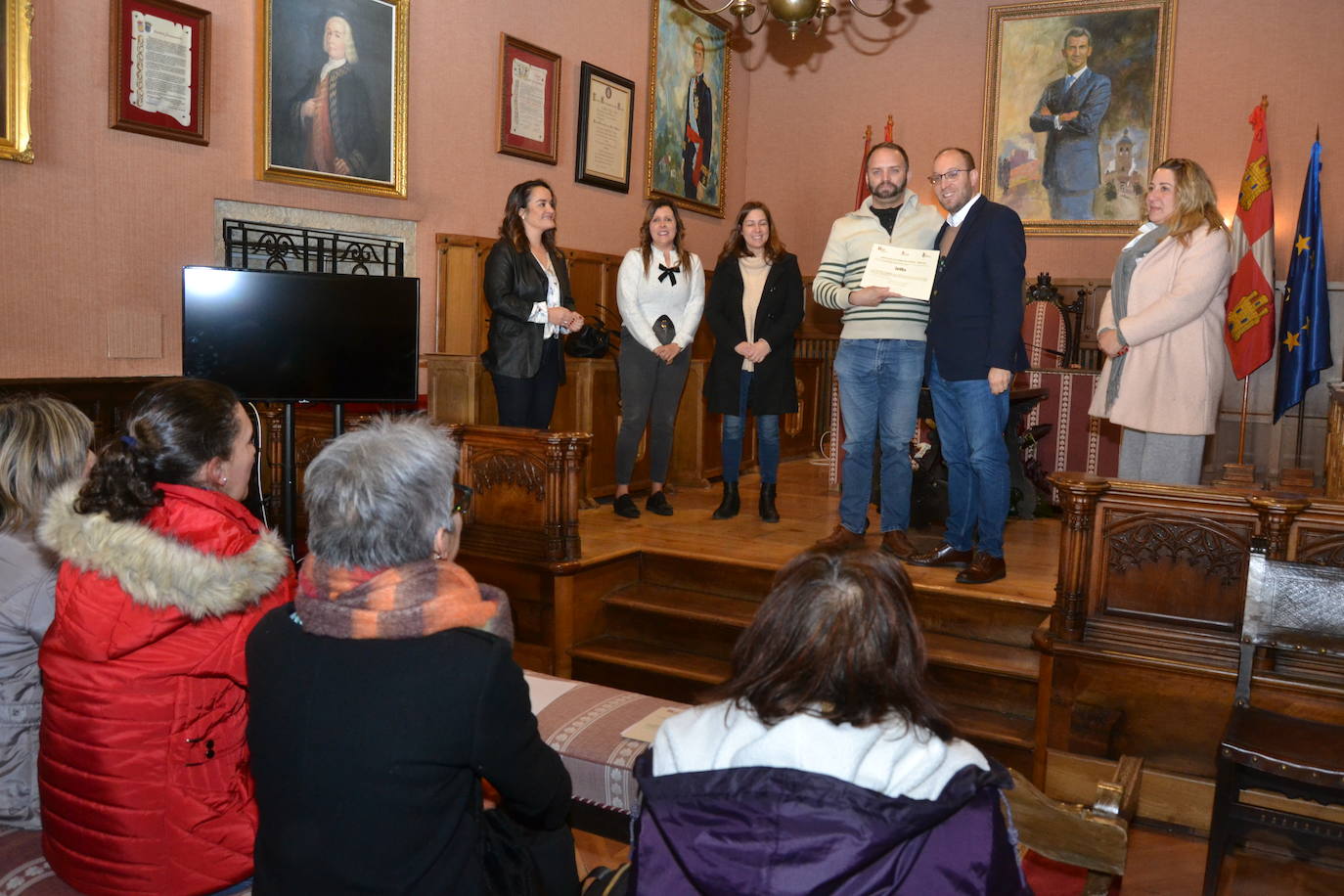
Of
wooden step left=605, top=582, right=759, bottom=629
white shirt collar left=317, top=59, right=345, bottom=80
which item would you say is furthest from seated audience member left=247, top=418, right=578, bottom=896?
white shirt collar left=317, top=59, right=345, bottom=80

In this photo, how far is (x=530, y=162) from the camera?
21.5ft

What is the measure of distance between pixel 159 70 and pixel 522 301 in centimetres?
171

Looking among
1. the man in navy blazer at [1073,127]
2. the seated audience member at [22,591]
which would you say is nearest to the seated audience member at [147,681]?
the seated audience member at [22,591]

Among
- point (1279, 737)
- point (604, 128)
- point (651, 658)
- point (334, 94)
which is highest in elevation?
point (604, 128)

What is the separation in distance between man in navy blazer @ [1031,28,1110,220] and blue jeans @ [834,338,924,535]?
440 centimetres

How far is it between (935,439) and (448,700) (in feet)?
14.6

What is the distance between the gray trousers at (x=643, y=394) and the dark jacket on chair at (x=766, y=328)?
261 millimetres

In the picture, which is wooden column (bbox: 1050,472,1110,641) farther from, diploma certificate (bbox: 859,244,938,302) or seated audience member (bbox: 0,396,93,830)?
seated audience member (bbox: 0,396,93,830)

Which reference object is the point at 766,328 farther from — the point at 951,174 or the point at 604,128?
the point at 604,128

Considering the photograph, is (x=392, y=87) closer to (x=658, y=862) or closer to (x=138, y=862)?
(x=138, y=862)

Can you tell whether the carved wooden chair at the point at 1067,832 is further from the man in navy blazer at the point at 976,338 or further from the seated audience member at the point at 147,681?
the man in navy blazer at the point at 976,338

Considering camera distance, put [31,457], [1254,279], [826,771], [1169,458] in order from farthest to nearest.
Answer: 1. [1254,279]
2. [1169,458]
3. [31,457]
4. [826,771]

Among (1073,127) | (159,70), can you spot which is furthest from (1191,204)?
(1073,127)

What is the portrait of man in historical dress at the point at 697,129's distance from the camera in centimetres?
802
